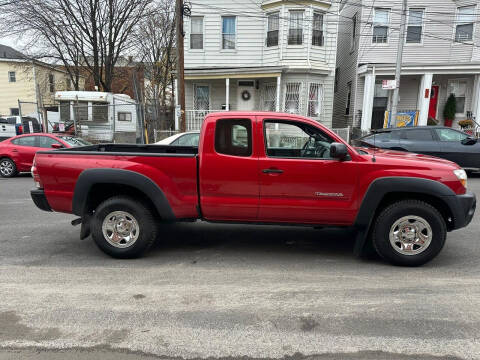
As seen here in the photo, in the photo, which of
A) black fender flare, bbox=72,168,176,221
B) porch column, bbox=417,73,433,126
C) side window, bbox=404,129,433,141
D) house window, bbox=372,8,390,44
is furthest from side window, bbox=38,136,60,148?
house window, bbox=372,8,390,44

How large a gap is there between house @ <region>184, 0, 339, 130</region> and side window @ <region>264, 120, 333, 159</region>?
42.2 ft

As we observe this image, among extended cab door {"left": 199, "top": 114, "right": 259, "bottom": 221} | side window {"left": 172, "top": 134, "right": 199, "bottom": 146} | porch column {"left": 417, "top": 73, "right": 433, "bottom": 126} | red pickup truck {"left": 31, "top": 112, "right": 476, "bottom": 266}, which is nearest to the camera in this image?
red pickup truck {"left": 31, "top": 112, "right": 476, "bottom": 266}

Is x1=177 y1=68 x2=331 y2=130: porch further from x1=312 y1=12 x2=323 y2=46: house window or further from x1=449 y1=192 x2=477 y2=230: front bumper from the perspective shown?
x1=449 y1=192 x2=477 y2=230: front bumper

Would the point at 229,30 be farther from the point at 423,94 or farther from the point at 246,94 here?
the point at 423,94

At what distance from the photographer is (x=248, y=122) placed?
169 inches

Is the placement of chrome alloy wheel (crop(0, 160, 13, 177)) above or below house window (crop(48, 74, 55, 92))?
below

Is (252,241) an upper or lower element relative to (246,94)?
lower

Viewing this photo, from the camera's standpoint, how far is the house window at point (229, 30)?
59.3 ft

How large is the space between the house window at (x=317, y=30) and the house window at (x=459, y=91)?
279 inches

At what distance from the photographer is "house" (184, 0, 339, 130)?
17.1 metres

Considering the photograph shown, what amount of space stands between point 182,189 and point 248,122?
1156mm

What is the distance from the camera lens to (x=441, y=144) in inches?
400

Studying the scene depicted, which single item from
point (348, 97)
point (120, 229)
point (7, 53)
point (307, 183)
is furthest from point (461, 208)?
point (7, 53)

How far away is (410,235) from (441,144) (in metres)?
7.34
